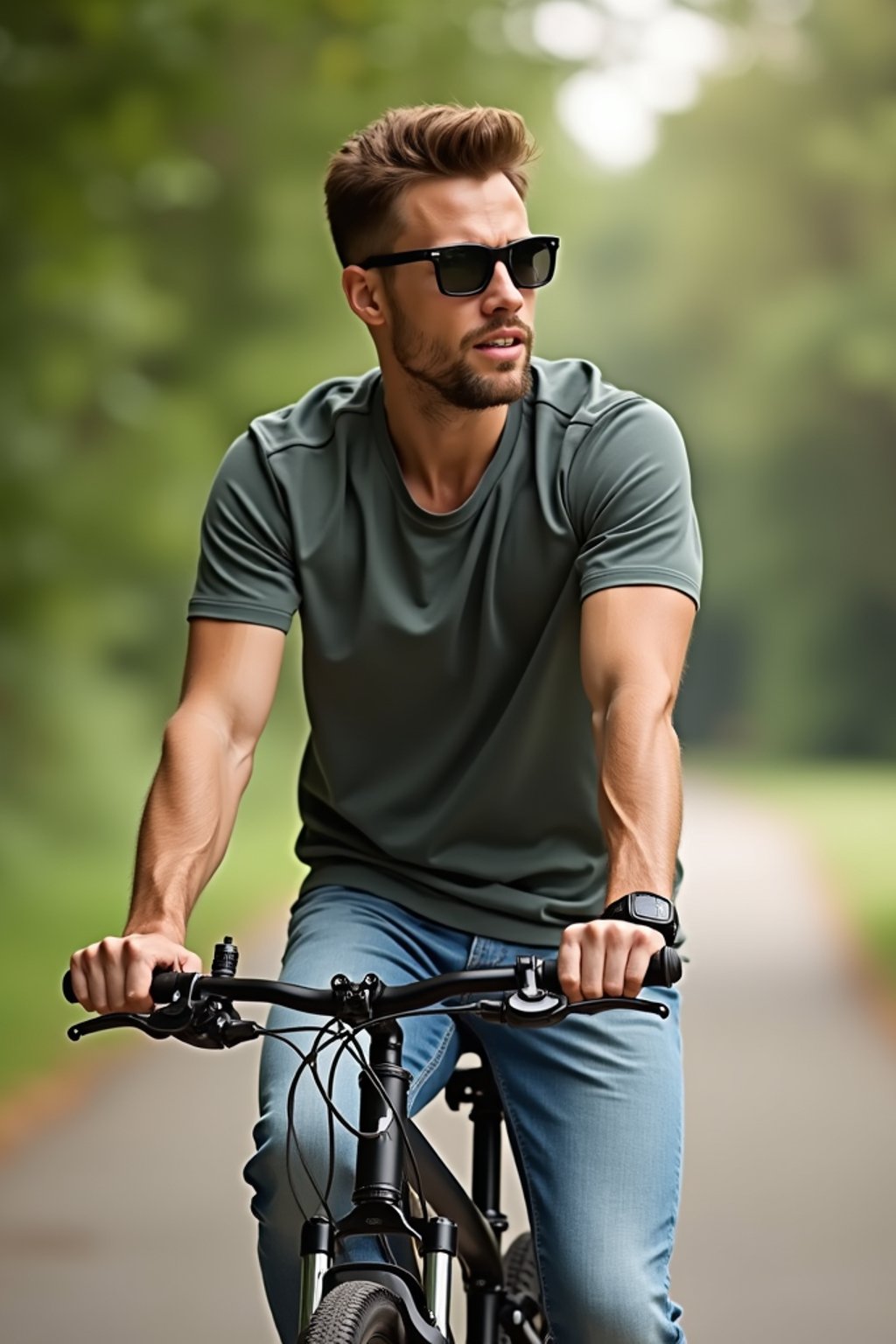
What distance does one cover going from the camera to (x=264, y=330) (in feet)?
53.2

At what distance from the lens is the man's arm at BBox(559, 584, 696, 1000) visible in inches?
127

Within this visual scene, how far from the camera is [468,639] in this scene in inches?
146

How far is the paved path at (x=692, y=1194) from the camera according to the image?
587 cm

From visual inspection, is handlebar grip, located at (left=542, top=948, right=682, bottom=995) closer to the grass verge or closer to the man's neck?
the man's neck

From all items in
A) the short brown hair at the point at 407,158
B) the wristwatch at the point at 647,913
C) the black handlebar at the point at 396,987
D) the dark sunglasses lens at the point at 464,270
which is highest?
the short brown hair at the point at 407,158

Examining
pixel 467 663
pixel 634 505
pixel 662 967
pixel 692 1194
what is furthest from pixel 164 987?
pixel 692 1194

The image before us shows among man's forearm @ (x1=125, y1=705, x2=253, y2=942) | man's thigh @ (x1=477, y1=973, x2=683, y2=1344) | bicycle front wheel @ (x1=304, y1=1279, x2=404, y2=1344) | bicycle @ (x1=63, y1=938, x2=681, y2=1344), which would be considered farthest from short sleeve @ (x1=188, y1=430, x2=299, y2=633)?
bicycle front wheel @ (x1=304, y1=1279, x2=404, y2=1344)

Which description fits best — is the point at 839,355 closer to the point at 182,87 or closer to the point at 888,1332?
the point at 182,87

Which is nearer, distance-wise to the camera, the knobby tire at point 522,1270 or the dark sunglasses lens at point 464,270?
the dark sunglasses lens at point 464,270

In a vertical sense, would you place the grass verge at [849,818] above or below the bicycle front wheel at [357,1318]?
above

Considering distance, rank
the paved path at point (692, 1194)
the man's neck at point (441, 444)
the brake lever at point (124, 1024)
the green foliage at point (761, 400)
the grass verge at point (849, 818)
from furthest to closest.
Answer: the green foliage at point (761, 400) → the grass verge at point (849, 818) → the paved path at point (692, 1194) → the man's neck at point (441, 444) → the brake lever at point (124, 1024)

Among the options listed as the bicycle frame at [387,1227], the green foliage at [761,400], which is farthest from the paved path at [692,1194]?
the green foliage at [761,400]

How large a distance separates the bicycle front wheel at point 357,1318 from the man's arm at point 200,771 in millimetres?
472

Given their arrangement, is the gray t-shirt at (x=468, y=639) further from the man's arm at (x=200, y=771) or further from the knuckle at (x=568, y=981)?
the knuckle at (x=568, y=981)
